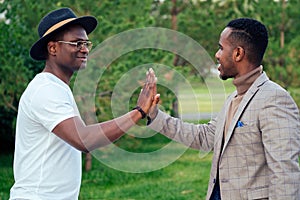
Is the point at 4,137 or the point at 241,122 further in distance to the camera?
the point at 4,137

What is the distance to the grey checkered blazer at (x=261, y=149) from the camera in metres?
2.89

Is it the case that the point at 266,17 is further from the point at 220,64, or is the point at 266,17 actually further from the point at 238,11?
the point at 220,64

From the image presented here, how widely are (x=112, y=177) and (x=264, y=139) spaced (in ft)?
21.1

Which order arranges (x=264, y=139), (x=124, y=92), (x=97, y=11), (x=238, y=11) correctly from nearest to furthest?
(x=264, y=139) < (x=124, y=92) < (x=97, y=11) < (x=238, y=11)

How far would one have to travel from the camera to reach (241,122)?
3047 mm

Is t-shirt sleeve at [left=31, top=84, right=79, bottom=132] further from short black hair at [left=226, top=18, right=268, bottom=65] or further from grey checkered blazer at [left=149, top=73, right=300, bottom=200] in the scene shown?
short black hair at [left=226, top=18, right=268, bottom=65]

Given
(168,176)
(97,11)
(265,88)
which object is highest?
(265,88)

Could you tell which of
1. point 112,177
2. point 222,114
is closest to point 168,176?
point 112,177

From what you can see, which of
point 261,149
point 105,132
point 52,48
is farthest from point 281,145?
point 52,48

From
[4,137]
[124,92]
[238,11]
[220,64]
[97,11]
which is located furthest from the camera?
[238,11]

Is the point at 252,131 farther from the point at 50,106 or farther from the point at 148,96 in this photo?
the point at 50,106

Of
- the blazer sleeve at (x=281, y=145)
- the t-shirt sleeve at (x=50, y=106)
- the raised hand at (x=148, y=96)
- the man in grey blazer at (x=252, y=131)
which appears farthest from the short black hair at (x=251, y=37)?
the t-shirt sleeve at (x=50, y=106)

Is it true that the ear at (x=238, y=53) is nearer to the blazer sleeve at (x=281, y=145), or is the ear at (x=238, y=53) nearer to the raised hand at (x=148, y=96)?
the blazer sleeve at (x=281, y=145)

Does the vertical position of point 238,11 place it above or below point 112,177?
above
